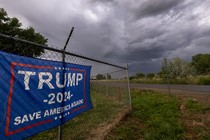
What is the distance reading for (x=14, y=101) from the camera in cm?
202

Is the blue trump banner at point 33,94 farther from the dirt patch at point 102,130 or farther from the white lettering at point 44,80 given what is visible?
the dirt patch at point 102,130

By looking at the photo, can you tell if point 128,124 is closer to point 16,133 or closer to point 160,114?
point 160,114

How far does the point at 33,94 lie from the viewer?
228 cm

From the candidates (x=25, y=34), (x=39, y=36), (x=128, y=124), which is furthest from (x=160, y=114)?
(x=39, y=36)

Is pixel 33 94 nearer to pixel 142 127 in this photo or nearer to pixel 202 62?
pixel 142 127

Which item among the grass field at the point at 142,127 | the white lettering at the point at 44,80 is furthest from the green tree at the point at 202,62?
the white lettering at the point at 44,80

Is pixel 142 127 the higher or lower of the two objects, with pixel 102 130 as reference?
lower

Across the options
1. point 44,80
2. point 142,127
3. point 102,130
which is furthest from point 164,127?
point 44,80

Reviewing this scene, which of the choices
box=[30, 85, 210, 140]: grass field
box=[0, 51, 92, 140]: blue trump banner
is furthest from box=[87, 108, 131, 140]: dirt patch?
box=[0, 51, 92, 140]: blue trump banner

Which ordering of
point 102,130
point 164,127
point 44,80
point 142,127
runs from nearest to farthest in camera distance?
1. point 44,80
2. point 102,130
3. point 164,127
4. point 142,127

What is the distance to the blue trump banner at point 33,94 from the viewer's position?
1.93 m

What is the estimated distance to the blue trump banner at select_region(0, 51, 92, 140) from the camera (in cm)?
193

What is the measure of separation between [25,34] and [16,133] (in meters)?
23.3

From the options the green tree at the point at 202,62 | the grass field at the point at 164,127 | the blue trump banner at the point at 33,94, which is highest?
the green tree at the point at 202,62
